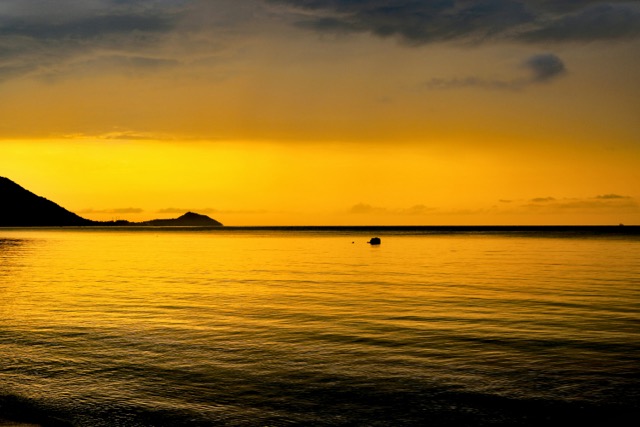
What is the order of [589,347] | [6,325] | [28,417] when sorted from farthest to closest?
[6,325], [589,347], [28,417]

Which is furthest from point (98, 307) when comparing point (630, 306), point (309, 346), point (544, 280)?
point (544, 280)

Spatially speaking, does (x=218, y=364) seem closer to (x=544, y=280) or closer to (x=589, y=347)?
(x=589, y=347)

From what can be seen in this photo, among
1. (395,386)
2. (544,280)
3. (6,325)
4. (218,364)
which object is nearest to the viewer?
(395,386)

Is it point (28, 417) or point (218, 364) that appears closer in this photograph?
point (28, 417)

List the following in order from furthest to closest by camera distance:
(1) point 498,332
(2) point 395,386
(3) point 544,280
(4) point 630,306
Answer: (3) point 544,280 → (4) point 630,306 → (1) point 498,332 → (2) point 395,386

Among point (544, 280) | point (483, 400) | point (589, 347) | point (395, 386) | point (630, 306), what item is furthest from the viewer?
point (544, 280)

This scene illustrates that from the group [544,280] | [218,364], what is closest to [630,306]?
[544,280]

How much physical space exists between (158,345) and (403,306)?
1664cm

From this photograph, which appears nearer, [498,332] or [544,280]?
[498,332]

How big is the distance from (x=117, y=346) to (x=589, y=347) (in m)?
19.6

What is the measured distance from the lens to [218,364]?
811 inches

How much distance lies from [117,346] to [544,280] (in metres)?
40.5

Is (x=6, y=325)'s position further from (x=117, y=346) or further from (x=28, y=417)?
(x=28, y=417)

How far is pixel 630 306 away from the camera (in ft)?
113
